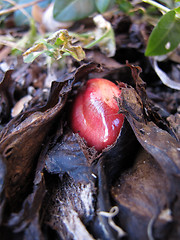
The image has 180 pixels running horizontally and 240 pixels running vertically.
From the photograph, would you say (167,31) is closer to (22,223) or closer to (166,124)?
(166,124)

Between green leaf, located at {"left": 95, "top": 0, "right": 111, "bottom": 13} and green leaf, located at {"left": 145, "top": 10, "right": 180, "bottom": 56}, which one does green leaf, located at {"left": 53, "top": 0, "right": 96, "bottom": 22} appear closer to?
green leaf, located at {"left": 95, "top": 0, "right": 111, "bottom": 13}

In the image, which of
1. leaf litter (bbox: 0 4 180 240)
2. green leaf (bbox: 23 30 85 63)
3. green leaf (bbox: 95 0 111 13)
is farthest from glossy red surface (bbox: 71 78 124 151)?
green leaf (bbox: 95 0 111 13)

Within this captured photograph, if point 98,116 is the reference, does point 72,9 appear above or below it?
above

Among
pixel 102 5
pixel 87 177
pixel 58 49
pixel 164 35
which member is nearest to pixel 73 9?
pixel 102 5

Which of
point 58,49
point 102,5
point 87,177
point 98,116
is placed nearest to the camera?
point 87,177

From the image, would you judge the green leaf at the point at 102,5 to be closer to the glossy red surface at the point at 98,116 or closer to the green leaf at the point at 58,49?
the green leaf at the point at 58,49

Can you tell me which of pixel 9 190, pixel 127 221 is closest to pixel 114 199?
pixel 127 221

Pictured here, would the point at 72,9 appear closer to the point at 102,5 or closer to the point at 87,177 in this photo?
the point at 102,5
